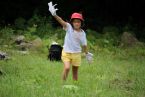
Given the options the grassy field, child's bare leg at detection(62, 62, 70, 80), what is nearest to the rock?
the grassy field

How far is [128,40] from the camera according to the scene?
2055cm

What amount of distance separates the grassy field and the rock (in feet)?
11.0

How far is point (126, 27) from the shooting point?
75.6ft

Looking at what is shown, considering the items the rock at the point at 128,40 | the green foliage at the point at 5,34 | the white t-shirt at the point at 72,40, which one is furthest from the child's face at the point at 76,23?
the rock at the point at 128,40

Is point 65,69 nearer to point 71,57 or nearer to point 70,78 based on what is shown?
point 71,57

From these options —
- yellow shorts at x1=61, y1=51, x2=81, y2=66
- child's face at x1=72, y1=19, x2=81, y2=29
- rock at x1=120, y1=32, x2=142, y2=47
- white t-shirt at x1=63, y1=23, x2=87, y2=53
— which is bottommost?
yellow shorts at x1=61, y1=51, x2=81, y2=66

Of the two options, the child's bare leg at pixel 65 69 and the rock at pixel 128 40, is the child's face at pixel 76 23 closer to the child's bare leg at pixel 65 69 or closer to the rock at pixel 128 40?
the child's bare leg at pixel 65 69

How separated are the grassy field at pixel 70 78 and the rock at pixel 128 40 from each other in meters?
3.36

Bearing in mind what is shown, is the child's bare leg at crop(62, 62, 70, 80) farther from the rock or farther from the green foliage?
the rock

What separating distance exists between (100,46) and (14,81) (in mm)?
9167

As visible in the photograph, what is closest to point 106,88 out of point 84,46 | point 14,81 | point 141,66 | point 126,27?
point 84,46

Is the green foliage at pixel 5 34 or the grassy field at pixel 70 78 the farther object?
the green foliage at pixel 5 34

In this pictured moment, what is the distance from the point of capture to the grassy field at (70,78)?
994 centimetres

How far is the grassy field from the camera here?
9.94m
